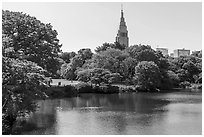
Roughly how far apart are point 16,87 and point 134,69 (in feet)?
129

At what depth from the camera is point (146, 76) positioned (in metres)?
50.0

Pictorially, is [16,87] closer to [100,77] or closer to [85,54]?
[100,77]

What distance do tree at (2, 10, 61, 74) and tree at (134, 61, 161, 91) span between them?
65.6 ft

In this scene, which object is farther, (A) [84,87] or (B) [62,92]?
(A) [84,87]

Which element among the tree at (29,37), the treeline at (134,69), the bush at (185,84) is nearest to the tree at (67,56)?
the treeline at (134,69)

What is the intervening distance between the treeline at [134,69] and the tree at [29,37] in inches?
541

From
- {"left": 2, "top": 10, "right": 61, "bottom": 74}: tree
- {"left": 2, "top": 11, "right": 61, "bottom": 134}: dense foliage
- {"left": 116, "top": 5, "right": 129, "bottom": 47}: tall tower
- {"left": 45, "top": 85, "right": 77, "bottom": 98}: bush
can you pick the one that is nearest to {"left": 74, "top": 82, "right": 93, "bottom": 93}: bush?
{"left": 45, "top": 85, "right": 77, "bottom": 98}: bush

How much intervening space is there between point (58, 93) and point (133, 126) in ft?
64.4

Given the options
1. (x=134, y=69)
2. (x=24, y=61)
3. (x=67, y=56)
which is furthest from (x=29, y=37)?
(x=67, y=56)

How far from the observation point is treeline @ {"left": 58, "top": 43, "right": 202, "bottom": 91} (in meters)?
47.2

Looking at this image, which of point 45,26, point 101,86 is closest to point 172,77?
point 101,86

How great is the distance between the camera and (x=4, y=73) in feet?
51.5

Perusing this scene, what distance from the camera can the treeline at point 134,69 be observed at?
1859 inches

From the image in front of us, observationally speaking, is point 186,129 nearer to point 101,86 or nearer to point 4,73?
point 4,73
